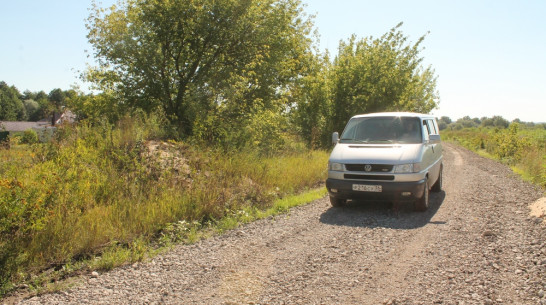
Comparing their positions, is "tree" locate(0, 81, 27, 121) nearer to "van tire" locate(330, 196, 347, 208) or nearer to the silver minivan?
"van tire" locate(330, 196, 347, 208)

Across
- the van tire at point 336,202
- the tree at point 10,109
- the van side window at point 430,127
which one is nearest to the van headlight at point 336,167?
the van tire at point 336,202

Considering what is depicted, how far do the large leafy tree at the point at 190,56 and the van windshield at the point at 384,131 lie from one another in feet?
16.8

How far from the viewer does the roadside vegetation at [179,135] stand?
16.3 ft

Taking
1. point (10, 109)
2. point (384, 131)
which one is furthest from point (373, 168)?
point (10, 109)

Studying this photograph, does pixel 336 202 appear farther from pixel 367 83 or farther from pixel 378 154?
pixel 367 83

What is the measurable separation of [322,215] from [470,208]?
326cm

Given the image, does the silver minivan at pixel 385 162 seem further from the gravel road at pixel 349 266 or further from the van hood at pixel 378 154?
the gravel road at pixel 349 266

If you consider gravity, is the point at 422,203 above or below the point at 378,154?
below

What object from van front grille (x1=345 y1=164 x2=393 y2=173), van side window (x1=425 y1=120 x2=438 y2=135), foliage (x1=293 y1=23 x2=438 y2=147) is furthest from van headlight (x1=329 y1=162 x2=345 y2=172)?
foliage (x1=293 y1=23 x2=438 y2=147)

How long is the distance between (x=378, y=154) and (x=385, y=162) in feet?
0.91

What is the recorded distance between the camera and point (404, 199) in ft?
23.0

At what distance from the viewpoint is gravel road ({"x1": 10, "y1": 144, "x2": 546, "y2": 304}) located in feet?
12.4

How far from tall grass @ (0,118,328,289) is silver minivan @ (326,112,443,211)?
1946 mm

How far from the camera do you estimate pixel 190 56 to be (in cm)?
1323
